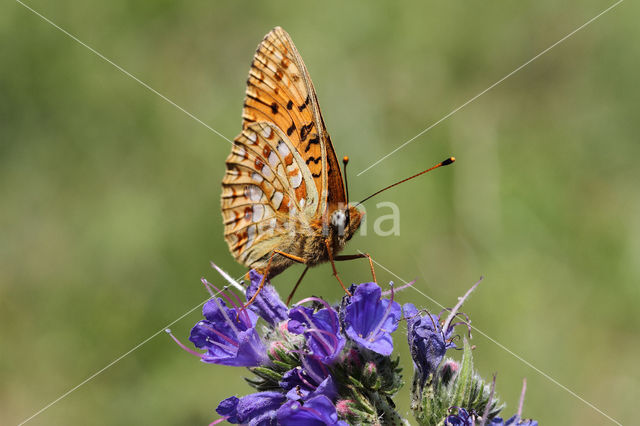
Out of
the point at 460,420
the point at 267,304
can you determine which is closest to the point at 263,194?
the point at 267,304

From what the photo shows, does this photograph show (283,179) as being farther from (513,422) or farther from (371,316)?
(513,422)

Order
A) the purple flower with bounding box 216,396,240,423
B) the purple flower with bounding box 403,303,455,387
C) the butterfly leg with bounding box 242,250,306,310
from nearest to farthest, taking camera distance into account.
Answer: the purple flower with bounding box 216,396,240,423, the purple flower with bounding box 403,303,455,387, the butterfly leg with bounding box 242,250,306,310

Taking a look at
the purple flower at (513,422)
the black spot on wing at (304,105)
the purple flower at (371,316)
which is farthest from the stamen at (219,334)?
the black spot on wing at (304,105)

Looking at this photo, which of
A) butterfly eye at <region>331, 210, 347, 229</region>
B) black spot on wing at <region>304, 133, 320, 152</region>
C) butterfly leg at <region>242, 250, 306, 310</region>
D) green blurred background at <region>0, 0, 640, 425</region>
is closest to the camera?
butterfly leg at <region>242, 250, 306, 310</region>

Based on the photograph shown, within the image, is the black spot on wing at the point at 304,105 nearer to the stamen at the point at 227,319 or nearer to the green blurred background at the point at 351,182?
the stamen at the point at 227,319

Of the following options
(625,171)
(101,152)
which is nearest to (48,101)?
(101,152)

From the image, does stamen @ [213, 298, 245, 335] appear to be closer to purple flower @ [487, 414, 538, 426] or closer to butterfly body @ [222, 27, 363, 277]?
butterfly body @ [222, 27, 363, 277]

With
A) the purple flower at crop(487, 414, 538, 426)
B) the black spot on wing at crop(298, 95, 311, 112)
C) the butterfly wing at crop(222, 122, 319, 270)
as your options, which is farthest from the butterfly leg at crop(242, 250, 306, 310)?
the purple flower at crop(487, 414, 538, 426)
